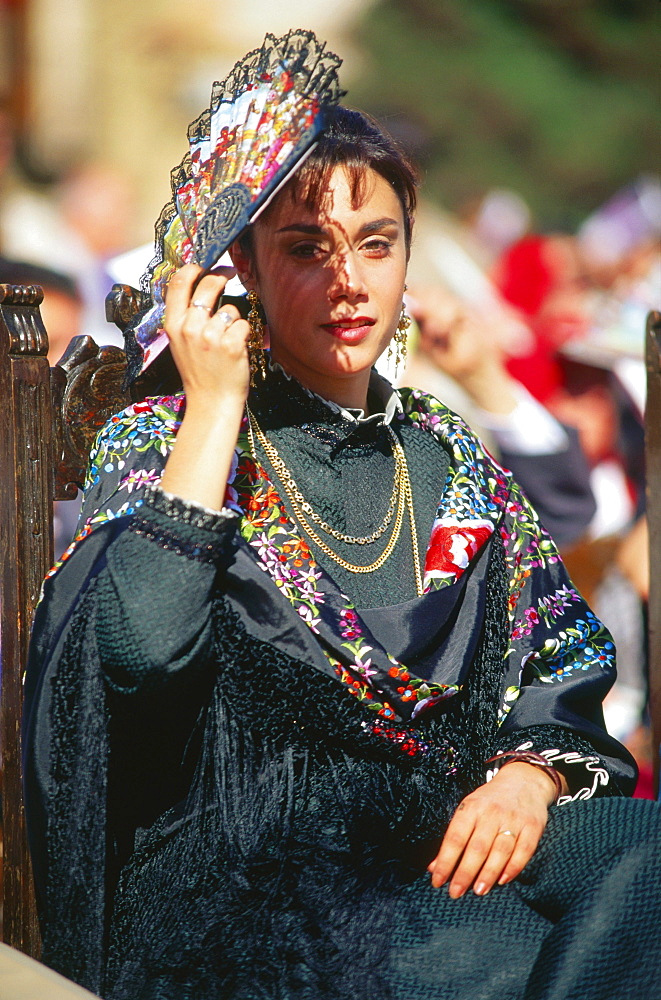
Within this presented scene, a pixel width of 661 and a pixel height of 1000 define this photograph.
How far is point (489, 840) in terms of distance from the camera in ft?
4.24

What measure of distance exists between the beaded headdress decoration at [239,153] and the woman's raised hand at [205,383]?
0.23 feet

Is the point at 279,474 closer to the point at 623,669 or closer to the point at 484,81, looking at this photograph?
the point at 623,669

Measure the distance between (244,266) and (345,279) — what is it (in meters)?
0.17

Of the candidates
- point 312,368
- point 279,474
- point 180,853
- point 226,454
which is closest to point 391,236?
point 312,368

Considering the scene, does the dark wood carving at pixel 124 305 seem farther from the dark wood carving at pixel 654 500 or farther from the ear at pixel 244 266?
the dark wood carving at pixel 654 500

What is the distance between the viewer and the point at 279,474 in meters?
1.54

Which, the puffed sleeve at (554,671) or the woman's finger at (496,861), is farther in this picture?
the puffed sleeve at (554,671)

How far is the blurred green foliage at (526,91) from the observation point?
3627 millimetres

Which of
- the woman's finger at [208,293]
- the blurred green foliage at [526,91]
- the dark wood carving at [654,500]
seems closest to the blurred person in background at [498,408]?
the blurred green foliage at [526,91]

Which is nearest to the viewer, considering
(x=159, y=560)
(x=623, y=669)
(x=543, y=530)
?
(x=159, y=560)

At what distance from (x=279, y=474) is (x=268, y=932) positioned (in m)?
0.61

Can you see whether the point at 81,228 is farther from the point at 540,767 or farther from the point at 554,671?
the point at 540,767

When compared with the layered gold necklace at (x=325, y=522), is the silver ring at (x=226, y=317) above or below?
above

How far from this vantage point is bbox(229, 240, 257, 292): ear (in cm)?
157
